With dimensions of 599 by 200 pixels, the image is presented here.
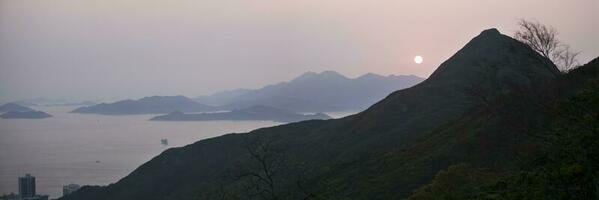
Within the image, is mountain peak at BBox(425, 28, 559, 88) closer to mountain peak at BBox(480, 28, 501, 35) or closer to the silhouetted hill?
mountain peak at BBox(480, 28, 501, 35)

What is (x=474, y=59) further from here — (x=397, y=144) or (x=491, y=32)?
(x=397, y=144)

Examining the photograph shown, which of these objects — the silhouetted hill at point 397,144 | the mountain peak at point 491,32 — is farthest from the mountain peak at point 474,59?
the silhouetted hill at point 397,144

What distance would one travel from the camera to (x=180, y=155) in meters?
89.8

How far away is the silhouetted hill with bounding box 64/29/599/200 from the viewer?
98.8 feet

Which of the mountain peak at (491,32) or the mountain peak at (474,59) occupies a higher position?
the mountain peak at (491,32)

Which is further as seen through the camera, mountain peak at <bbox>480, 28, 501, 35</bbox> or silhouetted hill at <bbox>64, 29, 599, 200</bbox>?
mountain peak at <bbox>480, 28, 501, 35</bbox>

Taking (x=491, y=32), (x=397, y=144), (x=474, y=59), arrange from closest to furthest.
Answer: (x=397, y=144) < (x=474, y=59) < (x=491, y=32)

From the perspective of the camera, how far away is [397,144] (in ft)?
172

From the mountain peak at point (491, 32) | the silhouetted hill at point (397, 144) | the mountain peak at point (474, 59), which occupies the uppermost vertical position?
the mountain peak at point (491, 32)

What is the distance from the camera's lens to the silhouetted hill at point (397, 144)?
1185 inches

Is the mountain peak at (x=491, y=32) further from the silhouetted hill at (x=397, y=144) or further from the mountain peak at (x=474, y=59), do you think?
the silhouetted hill at (x=397, y=144)

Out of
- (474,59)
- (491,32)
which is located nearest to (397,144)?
(474,59)

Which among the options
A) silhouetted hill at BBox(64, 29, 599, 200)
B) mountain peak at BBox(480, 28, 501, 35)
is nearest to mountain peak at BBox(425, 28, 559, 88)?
mountain peak at BBox(480, 28, 501, 35)

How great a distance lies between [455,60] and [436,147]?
Result: 41.7m
